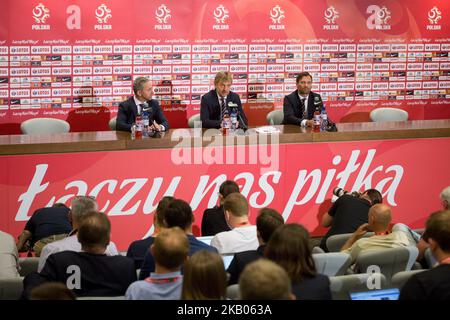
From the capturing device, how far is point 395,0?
10.8 metres

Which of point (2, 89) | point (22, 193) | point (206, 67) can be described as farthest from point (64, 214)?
point (206, 67)

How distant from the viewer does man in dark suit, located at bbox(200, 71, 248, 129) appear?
8.34 meters

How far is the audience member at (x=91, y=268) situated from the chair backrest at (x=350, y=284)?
1135 mm

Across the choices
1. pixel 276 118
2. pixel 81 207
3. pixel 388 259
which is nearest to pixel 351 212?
pixel 388 259

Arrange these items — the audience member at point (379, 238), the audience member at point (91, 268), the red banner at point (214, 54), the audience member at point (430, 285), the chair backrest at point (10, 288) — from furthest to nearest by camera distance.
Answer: the red banner at point (214, 54) < the audience member at point (379, 238) < the chair backrest at point (10, 288) < the audience member at point (91, 268) < the audience member at point (430, 285)

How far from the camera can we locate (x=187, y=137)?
7.25 metres

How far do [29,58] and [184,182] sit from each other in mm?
3296

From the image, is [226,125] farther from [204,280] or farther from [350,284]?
[204,280]

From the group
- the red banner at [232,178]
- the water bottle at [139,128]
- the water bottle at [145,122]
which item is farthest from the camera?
the water bottle at [145,122]

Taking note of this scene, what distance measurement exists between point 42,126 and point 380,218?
4.54m

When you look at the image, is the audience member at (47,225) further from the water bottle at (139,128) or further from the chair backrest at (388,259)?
the chair backrest at (388,259)

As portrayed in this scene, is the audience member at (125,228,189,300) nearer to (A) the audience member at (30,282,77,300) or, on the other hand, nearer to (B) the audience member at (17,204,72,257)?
(A) the audience member at (30,282,77,300)

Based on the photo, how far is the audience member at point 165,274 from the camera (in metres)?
3.71

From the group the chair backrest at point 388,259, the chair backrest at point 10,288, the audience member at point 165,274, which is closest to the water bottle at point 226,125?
the chair backrest at point 388,259
